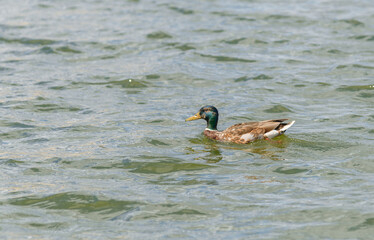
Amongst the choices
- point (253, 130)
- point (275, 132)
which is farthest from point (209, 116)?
point (275, 132)

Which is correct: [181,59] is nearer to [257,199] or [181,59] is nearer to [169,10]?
[169,10]

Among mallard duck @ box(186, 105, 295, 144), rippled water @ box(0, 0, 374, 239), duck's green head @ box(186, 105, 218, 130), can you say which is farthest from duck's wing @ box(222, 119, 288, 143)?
duck's green head @ box(186, 105, 218, 130)

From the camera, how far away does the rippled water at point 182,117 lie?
9594mm

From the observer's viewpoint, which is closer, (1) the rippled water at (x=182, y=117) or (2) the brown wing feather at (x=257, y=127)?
(1) the rippled water at (x=182, y=117)

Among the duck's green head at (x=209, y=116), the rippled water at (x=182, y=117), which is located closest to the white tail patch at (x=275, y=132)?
the rippled water at (x=182, y=117)

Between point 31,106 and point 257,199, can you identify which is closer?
point 257,199

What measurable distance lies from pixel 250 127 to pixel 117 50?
8969mm

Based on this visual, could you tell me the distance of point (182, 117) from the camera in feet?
50.0

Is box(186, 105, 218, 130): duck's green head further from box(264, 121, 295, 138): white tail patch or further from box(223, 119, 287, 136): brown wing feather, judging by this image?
box(264, 121, 295, 138): white tail patch

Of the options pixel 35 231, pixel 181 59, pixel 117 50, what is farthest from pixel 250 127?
pixel 117 50

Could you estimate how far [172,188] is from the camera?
1066 centimetres

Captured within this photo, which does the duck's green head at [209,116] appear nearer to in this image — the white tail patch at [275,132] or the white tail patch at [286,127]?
the white tail patch at [275,132]

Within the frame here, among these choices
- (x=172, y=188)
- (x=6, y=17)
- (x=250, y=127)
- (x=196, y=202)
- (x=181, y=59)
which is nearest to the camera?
(x=196, y=202)

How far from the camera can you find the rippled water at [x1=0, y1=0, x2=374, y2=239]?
9594 millimetres
